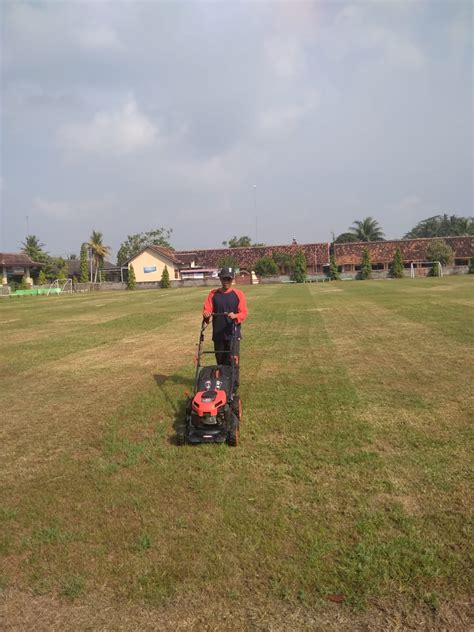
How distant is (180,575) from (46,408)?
4.43 m

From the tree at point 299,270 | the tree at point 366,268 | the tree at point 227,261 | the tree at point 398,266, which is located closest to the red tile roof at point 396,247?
the tree at point 366,268

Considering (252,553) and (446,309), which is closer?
(252,553)

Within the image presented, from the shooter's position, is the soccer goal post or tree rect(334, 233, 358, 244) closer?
the soccer goal post

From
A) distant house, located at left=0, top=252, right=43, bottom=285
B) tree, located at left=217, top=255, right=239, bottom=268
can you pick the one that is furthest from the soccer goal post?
distant house, located at left=0, top=252, right=43, bottom=285

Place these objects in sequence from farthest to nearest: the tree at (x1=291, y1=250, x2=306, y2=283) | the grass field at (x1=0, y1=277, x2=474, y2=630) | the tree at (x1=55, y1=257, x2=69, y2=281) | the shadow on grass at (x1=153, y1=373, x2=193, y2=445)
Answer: the tree at (x1=55, y1=257, x2=69, y2=281) → the tree at (x1=291, y1=250, x2=306, y2=283) → the shadow on grass at (x1=153, y1=373, x2=193, y2=445) → the grass field at (x1=0, y1=277, x2=474, y2=630)

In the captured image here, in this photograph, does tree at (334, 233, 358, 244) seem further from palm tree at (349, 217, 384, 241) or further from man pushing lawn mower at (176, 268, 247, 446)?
man pushing lawn mower at (176, 268, 247, 446)

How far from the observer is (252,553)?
3.28 meters

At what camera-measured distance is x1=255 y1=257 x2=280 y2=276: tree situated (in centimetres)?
6209

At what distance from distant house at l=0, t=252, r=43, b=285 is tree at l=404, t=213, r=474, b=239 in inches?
2605

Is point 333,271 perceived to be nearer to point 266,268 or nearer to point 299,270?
point 299,270

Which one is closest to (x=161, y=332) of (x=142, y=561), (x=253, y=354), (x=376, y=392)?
(x=253, y=354)

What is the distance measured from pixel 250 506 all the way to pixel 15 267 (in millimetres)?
64279

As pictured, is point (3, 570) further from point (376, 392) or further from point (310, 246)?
point (310, 246)

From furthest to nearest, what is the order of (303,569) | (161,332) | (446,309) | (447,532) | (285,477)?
(446,309)
(161,332)
(285,477)
(447,532)
(303,569)
